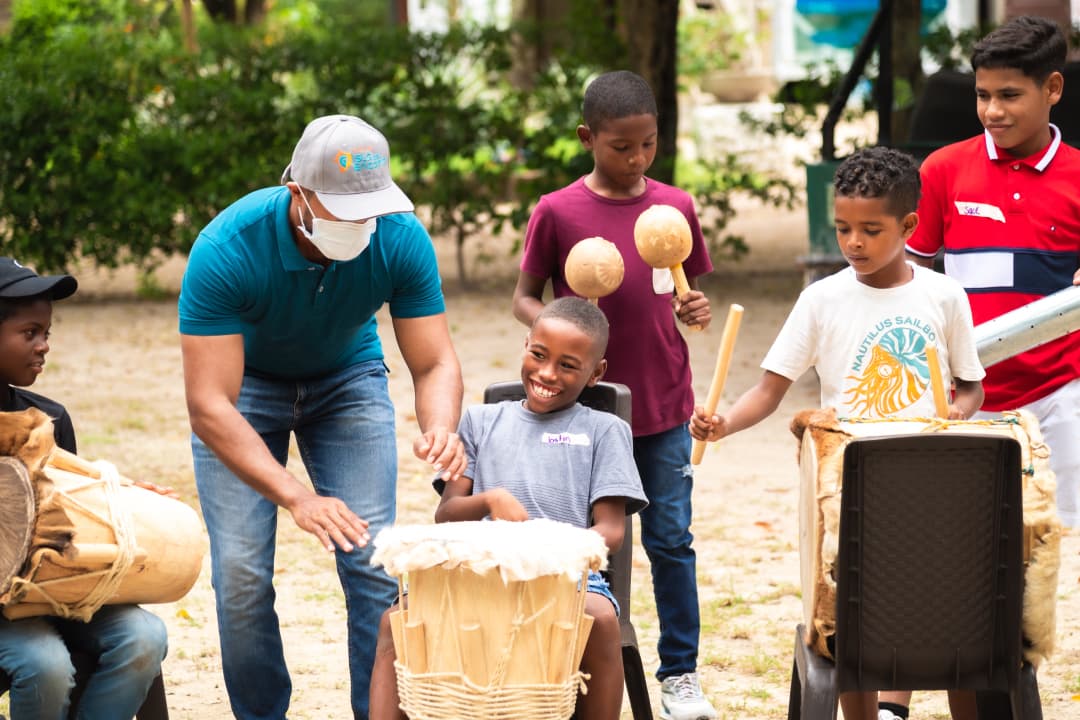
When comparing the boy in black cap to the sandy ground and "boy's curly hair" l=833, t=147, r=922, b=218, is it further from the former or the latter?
"boy's curly hair" l=833, t=147, r=922, b=218

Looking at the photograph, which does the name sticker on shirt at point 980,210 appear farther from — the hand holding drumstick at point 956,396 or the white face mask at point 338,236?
the white face mask at point 338,236

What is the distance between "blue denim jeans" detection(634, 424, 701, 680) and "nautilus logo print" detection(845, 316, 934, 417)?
0.76m

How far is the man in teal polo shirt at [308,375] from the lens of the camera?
11.7 ft

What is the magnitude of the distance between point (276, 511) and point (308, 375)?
357 mm

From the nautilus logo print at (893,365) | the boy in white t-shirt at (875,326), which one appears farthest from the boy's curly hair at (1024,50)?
the nautilus logo print at (893,365)

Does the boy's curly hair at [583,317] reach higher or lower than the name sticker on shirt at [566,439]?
higher

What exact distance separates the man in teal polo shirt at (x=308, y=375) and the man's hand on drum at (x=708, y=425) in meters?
0.56

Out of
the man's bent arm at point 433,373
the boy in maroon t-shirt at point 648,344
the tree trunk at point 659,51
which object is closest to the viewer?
the man's bent arm at point 433,373

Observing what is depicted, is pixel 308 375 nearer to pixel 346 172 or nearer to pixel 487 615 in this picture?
pixel 346 172

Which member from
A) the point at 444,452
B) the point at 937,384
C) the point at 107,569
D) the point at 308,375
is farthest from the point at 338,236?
the point at 937,384

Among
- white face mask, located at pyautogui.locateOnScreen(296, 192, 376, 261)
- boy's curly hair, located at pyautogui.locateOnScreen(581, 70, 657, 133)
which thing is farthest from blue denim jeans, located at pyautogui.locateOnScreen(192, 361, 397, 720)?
boy's curly hair, located at pyautogui.locateOnScreen(581, 70, 657, 133)

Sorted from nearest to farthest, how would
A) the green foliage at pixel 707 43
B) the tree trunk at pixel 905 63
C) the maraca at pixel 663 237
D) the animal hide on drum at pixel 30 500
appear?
1. the animal hide on drum at pixel 30 500
2. the maraca at pixel 663 237
3. the tree trunk at pixel 905 63
4. the green foliage at pixel 707 43

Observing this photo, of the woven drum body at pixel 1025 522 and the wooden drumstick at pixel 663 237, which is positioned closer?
the woven drum body at pixel 1025 522

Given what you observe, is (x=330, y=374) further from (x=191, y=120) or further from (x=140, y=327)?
(x=191, y=120)
